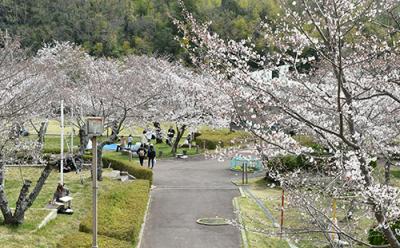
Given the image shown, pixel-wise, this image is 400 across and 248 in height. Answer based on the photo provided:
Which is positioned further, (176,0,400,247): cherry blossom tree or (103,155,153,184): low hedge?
(103,155,153,184): low hedge

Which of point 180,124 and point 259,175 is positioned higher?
point 180,124

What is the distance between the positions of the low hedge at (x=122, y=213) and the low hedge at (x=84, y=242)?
0.35 meters

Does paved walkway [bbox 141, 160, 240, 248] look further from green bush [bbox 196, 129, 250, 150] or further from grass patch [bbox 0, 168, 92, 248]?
green bush [bbox 196, 129, 250, 150]

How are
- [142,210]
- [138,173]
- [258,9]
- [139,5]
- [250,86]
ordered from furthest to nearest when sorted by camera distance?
[139,5] < [258,9] < [138,173] < [142,210] < [250,86]

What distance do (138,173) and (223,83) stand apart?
42.1 ft

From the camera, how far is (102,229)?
11.3 metres

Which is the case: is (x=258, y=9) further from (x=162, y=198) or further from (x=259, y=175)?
(x=162, y=198)

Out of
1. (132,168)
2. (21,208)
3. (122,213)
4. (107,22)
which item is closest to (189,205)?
(122,213)

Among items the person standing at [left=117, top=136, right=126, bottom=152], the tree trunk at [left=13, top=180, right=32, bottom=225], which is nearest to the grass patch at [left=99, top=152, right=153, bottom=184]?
the person standing at [left=117, top=136, right=126, bottom=152]

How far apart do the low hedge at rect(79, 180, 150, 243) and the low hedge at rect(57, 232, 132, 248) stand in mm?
351

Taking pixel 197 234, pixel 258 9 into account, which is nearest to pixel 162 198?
pixel 197 234

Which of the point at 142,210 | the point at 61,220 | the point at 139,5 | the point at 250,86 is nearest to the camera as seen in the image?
the point at 250,86

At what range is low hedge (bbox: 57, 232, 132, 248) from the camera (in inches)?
394

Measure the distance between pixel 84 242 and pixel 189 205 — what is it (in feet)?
19.9
